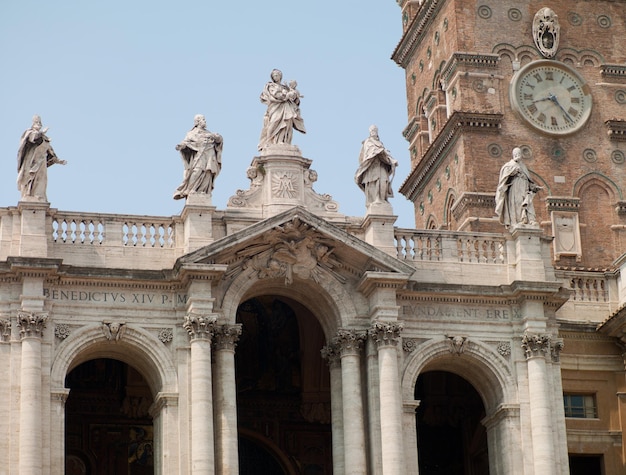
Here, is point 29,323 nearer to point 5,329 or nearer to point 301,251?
point 5,329

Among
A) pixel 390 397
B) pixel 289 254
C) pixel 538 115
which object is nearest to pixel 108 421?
pixel 289 254

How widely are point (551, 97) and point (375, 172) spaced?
1207 centimetres

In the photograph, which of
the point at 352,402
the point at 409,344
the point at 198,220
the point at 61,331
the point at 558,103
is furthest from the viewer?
the point at 558,103

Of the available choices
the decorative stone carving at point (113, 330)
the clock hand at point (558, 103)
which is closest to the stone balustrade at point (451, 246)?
the decorative stone carving at point (113, 330)

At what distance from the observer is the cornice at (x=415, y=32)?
54.8 meters

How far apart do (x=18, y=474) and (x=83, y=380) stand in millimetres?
6837

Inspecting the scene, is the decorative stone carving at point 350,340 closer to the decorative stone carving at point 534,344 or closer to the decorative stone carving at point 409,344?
the decorative stone carving at point 409,344

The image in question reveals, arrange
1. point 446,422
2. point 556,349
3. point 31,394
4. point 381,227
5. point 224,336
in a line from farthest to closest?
point 446,422
point 556,349
point 381,227
point 224,336
point 31,394

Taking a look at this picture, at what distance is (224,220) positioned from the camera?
41312mm

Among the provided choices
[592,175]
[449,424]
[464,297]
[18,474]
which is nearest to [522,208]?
[464,297]

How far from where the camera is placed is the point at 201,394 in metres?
39.2

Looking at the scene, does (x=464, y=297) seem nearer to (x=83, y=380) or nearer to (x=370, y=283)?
(x=370, y=283)

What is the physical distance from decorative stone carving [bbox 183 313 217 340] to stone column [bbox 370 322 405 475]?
378 cm

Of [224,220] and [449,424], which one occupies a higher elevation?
[224,220]
